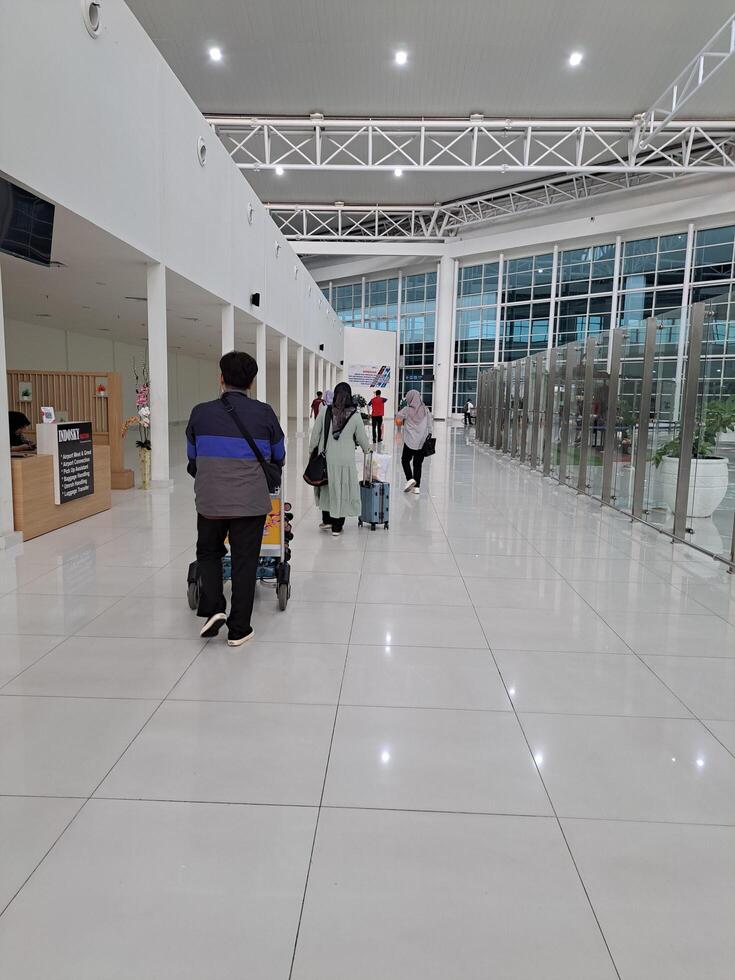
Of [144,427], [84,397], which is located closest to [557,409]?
[144,427]

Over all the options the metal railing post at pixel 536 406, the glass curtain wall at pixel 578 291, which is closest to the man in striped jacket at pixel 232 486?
the metal railing post at pixel 536 406

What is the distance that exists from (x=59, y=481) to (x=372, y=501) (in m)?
3.12

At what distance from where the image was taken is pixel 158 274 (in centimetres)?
861

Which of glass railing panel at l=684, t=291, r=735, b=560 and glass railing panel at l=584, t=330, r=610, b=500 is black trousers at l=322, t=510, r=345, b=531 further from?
glass railing panel at l=584, t=330, r=610, b=500

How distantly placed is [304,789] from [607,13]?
583 inches

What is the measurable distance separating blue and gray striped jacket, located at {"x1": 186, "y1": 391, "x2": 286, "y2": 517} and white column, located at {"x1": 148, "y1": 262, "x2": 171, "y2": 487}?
217 inches

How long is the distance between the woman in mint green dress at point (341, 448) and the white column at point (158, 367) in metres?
3.56

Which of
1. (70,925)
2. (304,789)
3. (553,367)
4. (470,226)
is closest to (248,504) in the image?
(304,789)

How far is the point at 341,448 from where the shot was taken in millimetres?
6020

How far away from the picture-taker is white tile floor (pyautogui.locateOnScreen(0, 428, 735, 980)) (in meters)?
1.63

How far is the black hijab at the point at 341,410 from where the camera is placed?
5926mm

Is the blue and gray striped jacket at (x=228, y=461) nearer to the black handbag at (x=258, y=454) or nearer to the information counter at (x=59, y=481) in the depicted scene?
the black handbag at (x=258, y=454)

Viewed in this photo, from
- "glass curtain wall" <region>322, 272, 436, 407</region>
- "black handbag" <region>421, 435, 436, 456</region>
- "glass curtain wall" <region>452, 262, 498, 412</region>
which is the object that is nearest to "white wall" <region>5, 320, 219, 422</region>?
"black handbag" <region>421, 435, 436, 456</region>

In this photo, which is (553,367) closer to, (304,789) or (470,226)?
(304,789)
